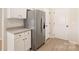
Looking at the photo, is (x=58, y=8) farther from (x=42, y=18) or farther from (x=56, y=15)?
(x=42, y=18)

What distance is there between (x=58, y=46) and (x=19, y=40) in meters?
0.52

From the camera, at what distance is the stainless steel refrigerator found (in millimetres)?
1429

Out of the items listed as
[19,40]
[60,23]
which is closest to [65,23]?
[60,23]

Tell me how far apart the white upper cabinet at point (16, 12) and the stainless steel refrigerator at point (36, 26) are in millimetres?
71

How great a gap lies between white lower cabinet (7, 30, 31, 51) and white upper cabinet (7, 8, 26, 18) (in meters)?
0.22

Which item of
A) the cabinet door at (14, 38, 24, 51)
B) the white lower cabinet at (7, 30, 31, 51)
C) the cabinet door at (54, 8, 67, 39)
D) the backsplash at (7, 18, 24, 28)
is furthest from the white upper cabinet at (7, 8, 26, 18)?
the cabinet door at (54, 8, 67, 39)

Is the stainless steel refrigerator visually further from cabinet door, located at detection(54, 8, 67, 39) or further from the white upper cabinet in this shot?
cabinet door, located at detection(54, 8, 67, 39)

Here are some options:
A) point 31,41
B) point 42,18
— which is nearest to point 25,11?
point 42,18

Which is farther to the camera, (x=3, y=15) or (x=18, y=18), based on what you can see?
(x=18, y=18)
